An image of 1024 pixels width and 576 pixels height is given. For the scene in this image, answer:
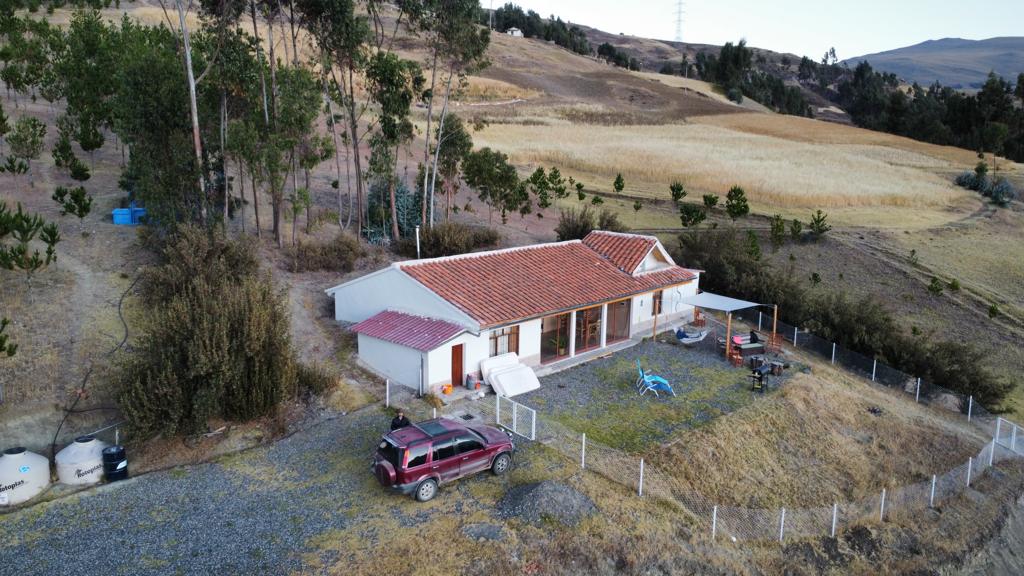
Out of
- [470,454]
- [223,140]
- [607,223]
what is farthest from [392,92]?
[470,454]

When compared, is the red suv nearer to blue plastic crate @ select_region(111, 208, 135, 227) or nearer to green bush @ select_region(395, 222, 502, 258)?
green bush @ select_region(395, 222, 502, 258)

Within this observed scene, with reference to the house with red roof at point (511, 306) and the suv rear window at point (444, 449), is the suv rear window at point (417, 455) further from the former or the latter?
the house with red roof at point (511, 306)

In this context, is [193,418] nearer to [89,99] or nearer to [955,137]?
[89,99]

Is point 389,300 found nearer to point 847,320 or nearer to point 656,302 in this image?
point 656,302

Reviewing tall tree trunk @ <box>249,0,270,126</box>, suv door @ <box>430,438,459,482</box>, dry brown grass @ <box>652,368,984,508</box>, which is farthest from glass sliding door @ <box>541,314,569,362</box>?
tall tree trunk @ <box>249,0,270,126</box>

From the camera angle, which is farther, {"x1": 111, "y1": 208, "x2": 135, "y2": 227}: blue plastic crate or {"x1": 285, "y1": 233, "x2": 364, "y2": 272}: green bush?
{"x1": 285, "y1": 233, "x2": 364, "y2": 272}: green bush

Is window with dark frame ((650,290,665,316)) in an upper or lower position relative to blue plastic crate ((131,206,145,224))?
lower

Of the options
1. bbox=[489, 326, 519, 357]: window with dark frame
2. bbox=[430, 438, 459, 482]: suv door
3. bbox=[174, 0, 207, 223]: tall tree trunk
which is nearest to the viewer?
bbox=[430, 438, 459, 482]: suv door

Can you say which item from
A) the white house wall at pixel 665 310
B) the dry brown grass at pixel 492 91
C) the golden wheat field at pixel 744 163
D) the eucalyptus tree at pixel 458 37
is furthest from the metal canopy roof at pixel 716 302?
the dry brown grass at pixel 492 91
